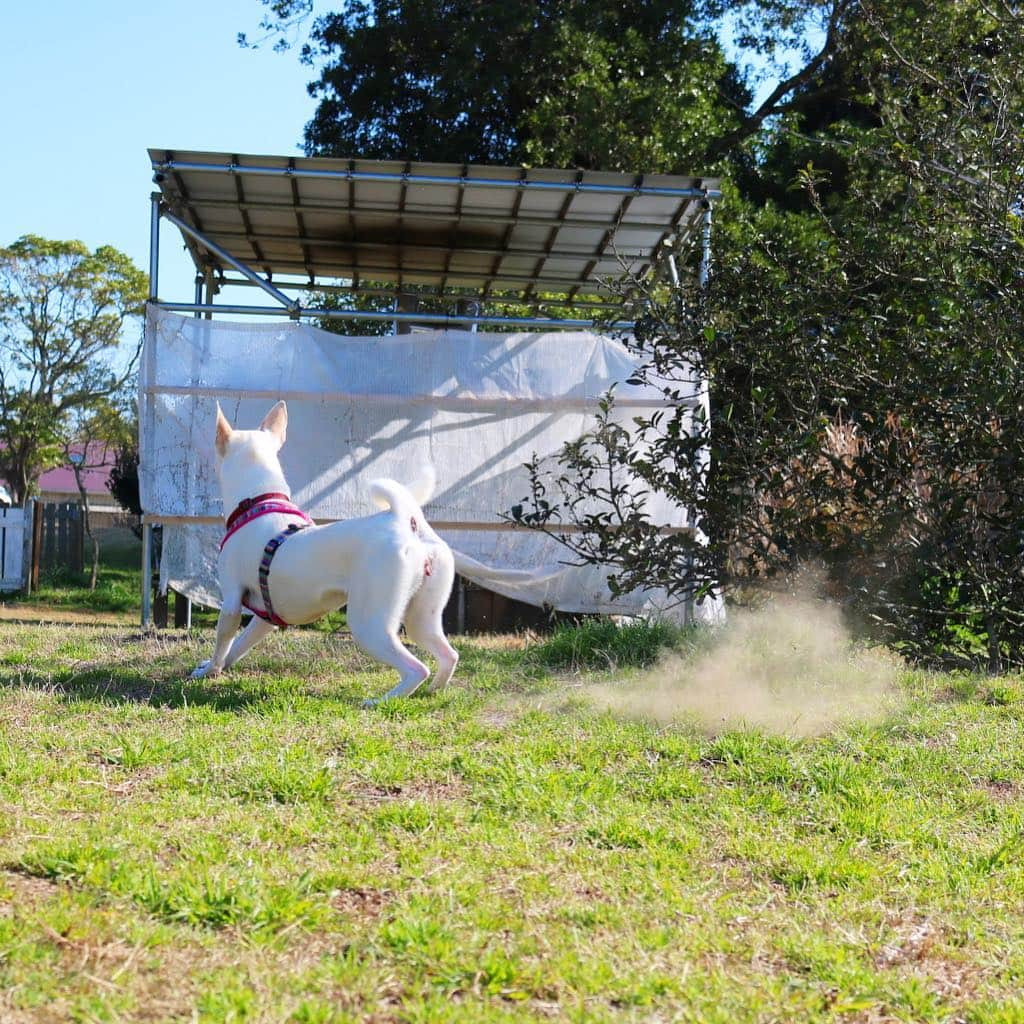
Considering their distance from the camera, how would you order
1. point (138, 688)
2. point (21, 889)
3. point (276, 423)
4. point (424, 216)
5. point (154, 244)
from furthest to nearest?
1. point (424, 216)
2. point (154, 244)
3. point (276, 423)
4. point (138, 688)
5. point (21, 889)

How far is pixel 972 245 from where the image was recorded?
21.4 ft

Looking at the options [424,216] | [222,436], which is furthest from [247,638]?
[424,216]

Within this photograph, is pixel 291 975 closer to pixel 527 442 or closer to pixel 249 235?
pixel 527 442

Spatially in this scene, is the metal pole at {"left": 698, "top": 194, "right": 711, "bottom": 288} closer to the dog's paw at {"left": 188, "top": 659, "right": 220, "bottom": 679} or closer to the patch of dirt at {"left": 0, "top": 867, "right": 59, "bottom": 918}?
the dog's paw at {"left": 188, "top": 659, "right": 220, "bottom": 679}

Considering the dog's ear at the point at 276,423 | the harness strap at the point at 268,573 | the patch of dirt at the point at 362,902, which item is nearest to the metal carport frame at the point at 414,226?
the dog's ear at the point at 276,423

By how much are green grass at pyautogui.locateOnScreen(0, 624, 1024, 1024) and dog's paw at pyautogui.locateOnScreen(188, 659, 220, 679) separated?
67 cm

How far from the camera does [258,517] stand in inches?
269

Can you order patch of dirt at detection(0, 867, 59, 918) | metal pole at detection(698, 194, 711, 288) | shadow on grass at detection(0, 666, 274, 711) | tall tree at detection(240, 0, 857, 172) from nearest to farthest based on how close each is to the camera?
1. patch of dirt at detection(0, 867, 59, 918)
2. shadow on grass at detection(0, 666, 274, 711)
3. metal pole at detection(698, 194, 711, 288)
4. tall tree at detection(240, 0, 857, 172)

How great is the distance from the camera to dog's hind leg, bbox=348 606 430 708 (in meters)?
6.29

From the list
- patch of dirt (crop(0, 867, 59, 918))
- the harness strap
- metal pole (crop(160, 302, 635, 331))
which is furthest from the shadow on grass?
metal pole (crop(160, 302, 635, 331))

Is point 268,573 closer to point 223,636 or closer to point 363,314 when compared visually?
point 223,636

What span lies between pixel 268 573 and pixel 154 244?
504cm

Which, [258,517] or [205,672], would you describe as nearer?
[258,517]

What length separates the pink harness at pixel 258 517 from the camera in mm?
6574
